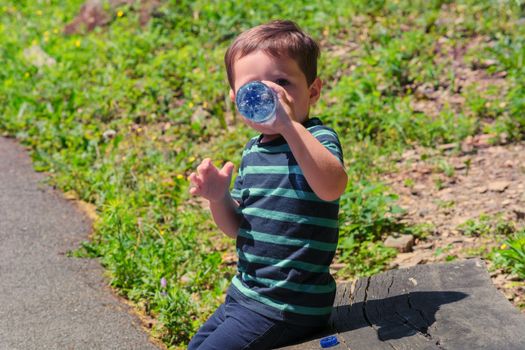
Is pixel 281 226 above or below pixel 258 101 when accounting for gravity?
below

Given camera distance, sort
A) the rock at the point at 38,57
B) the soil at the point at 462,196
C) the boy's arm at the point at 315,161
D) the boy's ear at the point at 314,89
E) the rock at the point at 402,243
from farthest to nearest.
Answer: the rock at the point at 38,57 → the rock at the point at 402,243 → the soil at the point at 462,196 → the boy's ear at the point at 314,89 → the boy's arm at the point at 315,161

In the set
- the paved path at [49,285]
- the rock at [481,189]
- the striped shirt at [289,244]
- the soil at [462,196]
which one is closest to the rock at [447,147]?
the soil at [462,196]

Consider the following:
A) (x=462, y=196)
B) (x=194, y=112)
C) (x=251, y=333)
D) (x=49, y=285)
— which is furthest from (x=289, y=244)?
(x=194, y=112)

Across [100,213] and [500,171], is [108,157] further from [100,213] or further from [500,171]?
[500,171]

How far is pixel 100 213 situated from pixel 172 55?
8.55 ft

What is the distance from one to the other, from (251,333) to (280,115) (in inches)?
29.3

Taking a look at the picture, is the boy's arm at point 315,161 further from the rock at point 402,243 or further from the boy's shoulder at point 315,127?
the rock at point 402,243

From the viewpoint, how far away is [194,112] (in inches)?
261

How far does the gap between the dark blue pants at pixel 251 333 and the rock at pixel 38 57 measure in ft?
18.1

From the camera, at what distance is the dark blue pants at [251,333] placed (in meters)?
2.80

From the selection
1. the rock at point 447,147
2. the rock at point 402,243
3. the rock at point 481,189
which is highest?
the rock at point 447,147

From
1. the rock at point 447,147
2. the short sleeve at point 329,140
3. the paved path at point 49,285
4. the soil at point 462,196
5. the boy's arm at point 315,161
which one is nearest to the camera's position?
the boy's arm at point 315,161

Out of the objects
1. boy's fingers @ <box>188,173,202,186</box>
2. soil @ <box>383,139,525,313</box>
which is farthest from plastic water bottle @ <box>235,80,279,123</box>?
soil @ <box>383,139,525,313</box>

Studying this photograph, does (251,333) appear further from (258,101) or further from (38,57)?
(38,57)
